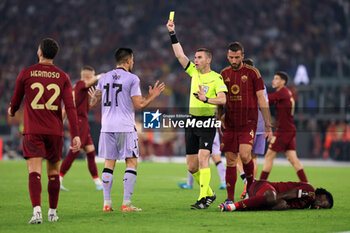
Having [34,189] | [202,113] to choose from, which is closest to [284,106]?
[202,113]

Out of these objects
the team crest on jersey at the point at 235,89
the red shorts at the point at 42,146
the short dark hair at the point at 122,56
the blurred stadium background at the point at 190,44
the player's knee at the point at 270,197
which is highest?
the blurred stadium background at the point at 190,44

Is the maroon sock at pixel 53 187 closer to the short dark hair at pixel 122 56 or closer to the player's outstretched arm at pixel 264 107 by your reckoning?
the short dark hair at pixel 122 56

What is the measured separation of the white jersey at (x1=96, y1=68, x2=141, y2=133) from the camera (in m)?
8.11

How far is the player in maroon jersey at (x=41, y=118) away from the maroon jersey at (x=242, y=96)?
2.85m

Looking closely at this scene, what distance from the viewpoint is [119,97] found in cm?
813

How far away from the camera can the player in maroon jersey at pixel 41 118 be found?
668 cm

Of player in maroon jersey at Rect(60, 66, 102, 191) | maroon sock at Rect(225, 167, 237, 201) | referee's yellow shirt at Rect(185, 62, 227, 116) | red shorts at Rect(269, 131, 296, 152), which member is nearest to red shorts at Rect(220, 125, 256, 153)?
maroon sock at Rect(225, 167, 237, 201)

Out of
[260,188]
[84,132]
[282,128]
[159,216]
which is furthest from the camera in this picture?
[84,132]

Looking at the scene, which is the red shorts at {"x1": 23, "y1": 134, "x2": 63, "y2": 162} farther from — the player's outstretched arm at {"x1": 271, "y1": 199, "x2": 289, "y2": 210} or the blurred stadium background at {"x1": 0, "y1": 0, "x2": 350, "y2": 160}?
the blurred stadium background at {"x1": 0, "y1": 0, "x2": 350, "y2": 160}

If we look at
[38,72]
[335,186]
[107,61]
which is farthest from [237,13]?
[38,72]

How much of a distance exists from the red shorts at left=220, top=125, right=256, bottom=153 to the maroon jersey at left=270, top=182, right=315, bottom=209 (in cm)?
88

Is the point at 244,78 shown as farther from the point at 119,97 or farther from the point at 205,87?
the point at 119,97

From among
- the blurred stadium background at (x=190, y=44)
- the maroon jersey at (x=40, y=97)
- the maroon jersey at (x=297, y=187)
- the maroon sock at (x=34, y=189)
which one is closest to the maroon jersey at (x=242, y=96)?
the maroon jersey at (x=297, y=187)

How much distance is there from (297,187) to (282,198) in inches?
10.4
